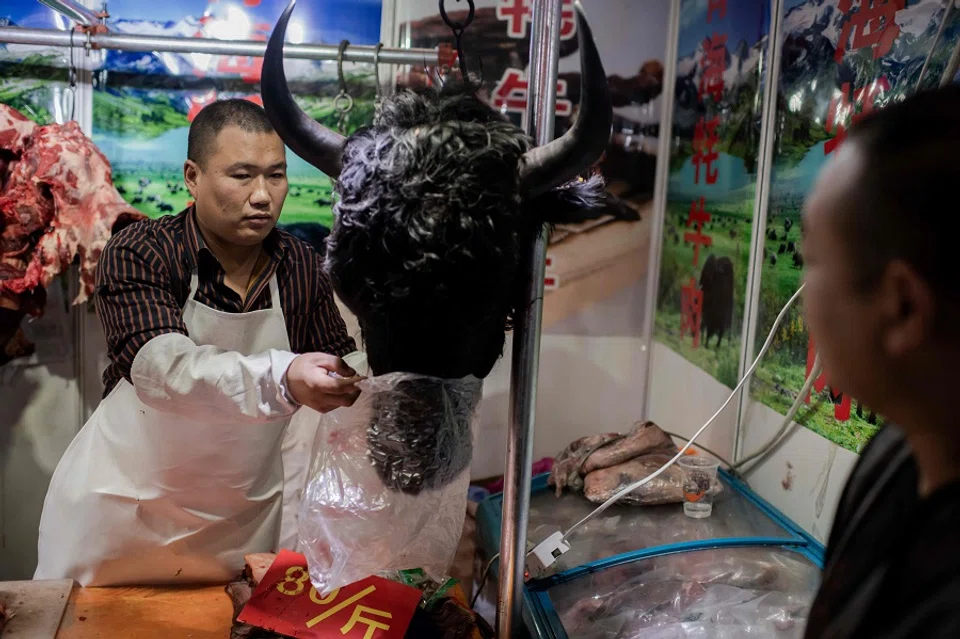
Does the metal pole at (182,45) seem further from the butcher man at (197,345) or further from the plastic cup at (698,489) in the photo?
the plastic cup at (698,489)

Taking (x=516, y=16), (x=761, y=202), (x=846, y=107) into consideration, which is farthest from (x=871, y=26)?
(x=516, y=16)

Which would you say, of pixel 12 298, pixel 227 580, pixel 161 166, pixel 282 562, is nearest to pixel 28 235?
pixel 12 298

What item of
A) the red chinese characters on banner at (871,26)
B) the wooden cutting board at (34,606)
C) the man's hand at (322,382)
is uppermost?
the red chinese characters on banner at (871,26)

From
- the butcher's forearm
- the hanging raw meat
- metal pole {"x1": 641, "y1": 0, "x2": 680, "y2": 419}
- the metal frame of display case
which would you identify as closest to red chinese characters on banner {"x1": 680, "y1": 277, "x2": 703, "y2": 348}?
metal pole {"x1": 641, "y1": 0, "x2": 680, "y2": 419}

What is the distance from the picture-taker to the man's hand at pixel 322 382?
1172 mm

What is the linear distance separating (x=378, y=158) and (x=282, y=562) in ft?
2.84

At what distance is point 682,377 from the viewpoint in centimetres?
268

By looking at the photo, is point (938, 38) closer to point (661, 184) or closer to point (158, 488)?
point (661, 184)

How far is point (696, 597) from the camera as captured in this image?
1474 millimetres

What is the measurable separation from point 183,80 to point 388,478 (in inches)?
77.2

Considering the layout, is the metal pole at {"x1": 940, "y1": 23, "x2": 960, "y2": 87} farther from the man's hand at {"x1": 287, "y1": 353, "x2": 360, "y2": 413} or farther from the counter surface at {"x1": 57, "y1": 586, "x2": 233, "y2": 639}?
the counter surface at {"x1": 57, "y1": 586, "x2": 233, "y2": 639}

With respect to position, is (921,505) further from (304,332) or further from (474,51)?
(474,51)

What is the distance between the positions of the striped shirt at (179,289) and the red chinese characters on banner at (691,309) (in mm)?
1217

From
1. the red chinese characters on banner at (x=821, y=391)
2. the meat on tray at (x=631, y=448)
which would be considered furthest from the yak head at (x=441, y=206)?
the meat on tray at (x=631, y=448)
